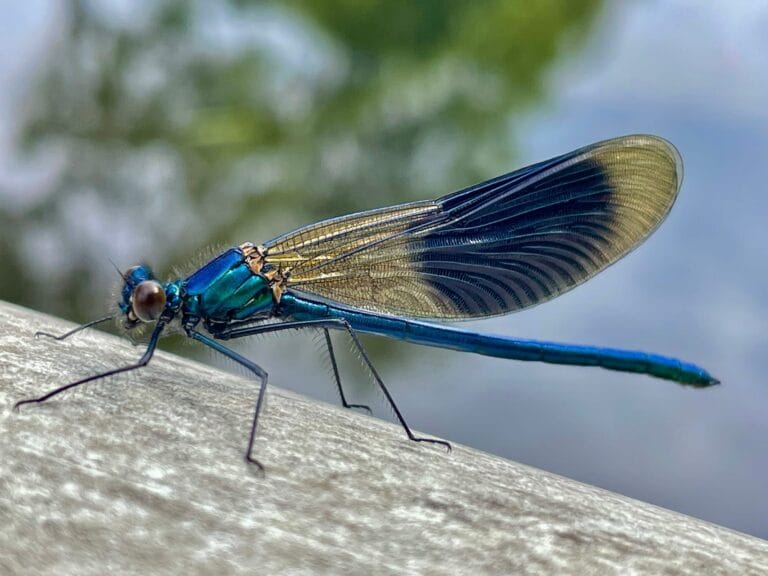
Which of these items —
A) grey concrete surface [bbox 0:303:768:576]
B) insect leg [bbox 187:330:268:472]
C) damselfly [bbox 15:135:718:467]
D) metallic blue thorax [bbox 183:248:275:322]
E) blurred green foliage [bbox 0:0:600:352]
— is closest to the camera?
grey concrete surface [bbox 0:303:768:576]

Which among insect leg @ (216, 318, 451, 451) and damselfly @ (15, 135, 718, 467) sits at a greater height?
damselfly @ (15, 135, 718, 467)

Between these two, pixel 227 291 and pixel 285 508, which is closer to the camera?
pixel 285 508

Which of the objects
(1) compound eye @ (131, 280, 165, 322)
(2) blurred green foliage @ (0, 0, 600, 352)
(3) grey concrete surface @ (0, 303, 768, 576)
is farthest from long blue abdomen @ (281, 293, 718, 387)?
(2) blurred green foliage @ (0, 0, 600, 352)

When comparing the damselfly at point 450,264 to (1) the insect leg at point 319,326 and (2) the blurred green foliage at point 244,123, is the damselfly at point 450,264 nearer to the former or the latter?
(1) the insect leg at point 319,326

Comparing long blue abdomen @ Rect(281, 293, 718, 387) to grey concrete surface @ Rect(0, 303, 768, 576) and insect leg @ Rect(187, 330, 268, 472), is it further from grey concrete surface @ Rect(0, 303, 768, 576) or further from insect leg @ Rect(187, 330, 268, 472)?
grey concrete surface @ Rect(0, 303, 768, 576)

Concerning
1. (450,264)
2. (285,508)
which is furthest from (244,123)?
(285,508)

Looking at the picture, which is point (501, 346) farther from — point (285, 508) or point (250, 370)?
point (285, 508)
